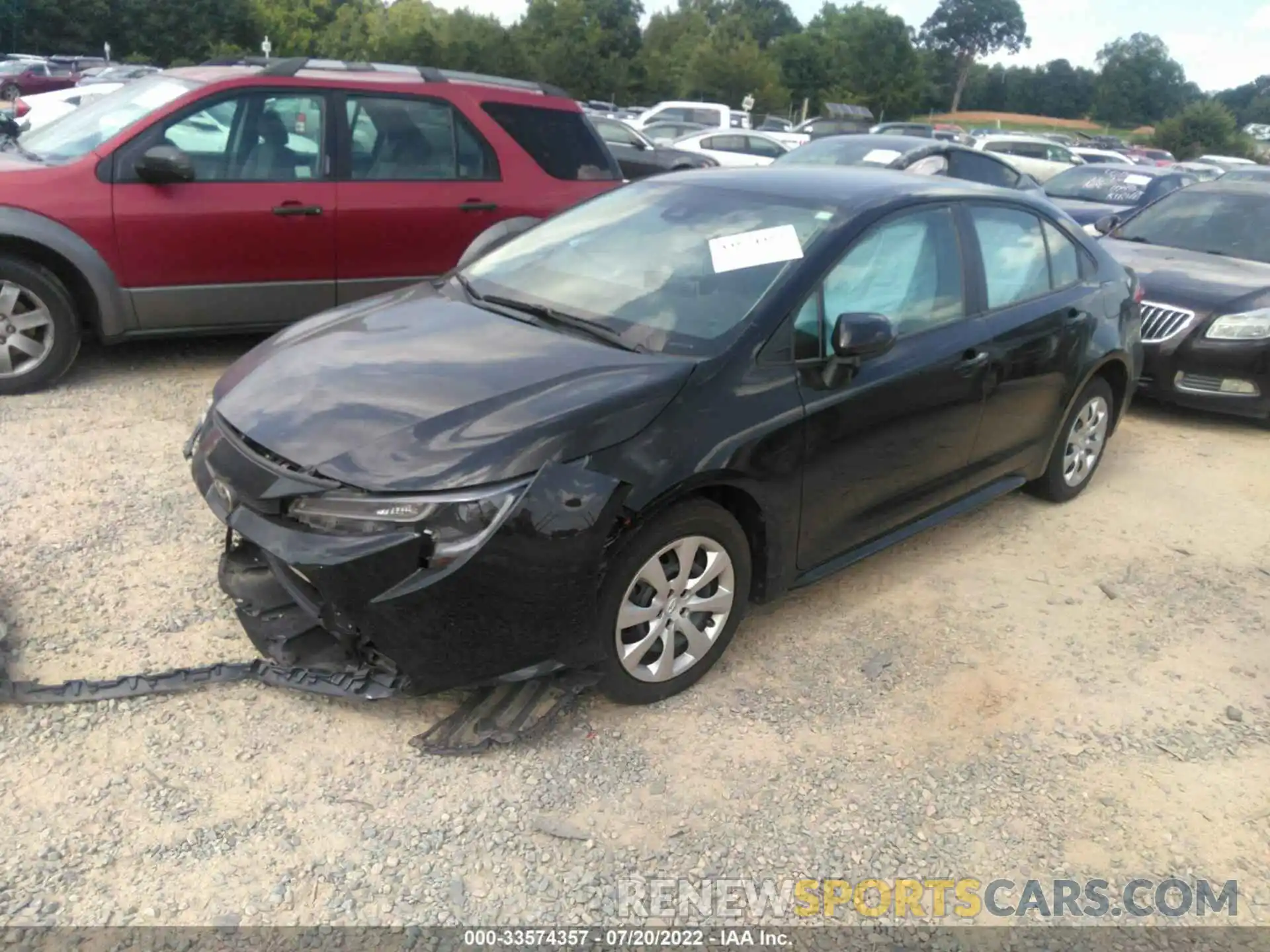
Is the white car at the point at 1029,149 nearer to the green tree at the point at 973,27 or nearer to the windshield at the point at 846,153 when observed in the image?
the windshield at the point at 846,153

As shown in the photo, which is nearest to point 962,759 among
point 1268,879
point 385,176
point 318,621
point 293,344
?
point 1268,879

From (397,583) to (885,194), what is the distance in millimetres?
2374

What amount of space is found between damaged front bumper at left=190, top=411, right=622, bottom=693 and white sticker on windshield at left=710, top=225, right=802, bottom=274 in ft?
3.68

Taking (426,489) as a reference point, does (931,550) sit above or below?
below

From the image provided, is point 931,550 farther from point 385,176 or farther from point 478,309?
point 385,176

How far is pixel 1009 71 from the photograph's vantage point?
108 meters

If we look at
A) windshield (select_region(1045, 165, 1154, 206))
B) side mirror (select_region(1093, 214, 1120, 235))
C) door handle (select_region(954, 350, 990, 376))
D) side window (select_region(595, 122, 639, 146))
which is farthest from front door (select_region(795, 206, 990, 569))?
side window (select_region(595, 122, 639, 146))

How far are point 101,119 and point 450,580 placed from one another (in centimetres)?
452

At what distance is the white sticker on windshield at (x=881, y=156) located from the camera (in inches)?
378

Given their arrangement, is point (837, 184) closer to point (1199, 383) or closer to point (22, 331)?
point (1199, 383)

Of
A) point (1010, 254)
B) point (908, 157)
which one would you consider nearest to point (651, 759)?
point (1010, 254)

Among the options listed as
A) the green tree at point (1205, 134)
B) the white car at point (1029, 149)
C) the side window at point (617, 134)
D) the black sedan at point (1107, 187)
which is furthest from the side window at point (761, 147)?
the green tree at point (1205, 134)

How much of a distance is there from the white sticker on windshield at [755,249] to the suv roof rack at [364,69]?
3.51 metres

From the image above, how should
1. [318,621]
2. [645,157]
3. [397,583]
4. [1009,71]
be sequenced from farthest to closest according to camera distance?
[1009,71] < [645,157] < [318,621] < [397,583]
